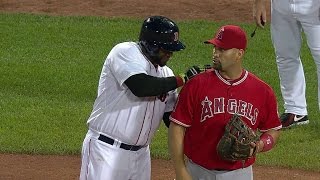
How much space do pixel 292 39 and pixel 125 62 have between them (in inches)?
151

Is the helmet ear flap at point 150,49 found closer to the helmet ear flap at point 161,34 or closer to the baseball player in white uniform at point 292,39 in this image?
the helmet ear flap at point 161,34

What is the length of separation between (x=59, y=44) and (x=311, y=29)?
5890 millimetres

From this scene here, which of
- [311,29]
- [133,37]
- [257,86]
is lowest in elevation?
[133,37]

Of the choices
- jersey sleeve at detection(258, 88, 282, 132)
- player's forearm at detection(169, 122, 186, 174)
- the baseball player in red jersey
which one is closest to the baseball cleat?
jersey sleeve at detection(258, 88, 282, 132)

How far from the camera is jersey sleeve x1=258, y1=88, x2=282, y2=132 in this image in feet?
19.3

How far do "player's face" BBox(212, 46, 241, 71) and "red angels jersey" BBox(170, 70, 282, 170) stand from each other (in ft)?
0.27

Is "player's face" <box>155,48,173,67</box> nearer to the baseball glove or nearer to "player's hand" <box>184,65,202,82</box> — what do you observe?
"player's hand" <box>184,65,202,82</box>

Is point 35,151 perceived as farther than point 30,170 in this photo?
Yes

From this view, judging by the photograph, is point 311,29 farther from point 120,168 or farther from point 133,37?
point 133,37

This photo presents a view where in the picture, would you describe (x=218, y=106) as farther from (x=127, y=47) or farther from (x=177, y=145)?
(x=127, y=47)

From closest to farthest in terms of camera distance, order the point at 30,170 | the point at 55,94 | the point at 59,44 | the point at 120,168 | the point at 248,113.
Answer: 1. the point at 248,113
2. the point at 120,168
3. the point at 30,170
4. the point at 55,94
5. the point at 59,44

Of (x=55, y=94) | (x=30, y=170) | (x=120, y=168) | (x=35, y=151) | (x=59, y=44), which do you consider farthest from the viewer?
(x=59, y=44)

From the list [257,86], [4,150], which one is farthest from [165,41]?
[4,150]

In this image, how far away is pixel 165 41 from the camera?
6059 mm
